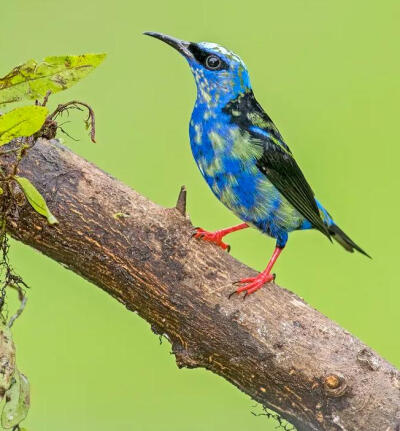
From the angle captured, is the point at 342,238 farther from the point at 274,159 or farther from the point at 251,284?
the point at 251,284

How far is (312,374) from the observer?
96.2 inches

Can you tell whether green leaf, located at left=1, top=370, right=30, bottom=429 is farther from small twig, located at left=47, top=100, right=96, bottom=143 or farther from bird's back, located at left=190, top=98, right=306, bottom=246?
bird's back, located at left=190, top=98, right=306, bottom=246

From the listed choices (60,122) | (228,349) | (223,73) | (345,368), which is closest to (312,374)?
(345,368)

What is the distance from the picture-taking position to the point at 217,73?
3.34 m

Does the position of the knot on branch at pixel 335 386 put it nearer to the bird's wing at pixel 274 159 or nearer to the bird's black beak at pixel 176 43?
the bird's wing at pixel 274 159

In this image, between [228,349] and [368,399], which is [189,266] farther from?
[368,399]

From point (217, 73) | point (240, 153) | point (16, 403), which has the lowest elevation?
point (16, 403)

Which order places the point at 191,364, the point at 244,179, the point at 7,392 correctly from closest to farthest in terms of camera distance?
the point at 7,392 < the point at 191,364 < the point at 244,179

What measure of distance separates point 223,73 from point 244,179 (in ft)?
1.68

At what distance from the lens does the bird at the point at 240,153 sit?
10.6ft

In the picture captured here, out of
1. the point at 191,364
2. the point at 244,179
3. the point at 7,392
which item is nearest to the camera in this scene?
the point at 7,392

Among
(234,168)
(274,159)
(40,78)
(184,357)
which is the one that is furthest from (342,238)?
(40,78)

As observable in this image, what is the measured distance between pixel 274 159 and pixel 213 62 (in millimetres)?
538

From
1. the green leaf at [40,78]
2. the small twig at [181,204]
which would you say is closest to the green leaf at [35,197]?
the green leaf at [40,78]
